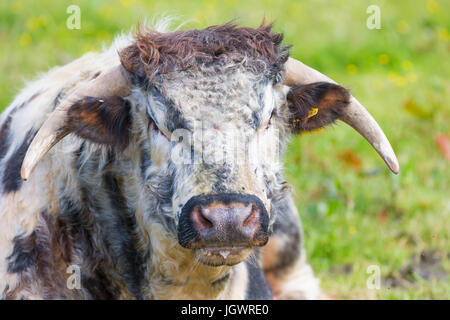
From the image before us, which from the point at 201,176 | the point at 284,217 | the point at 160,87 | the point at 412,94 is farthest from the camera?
the point at 412,94

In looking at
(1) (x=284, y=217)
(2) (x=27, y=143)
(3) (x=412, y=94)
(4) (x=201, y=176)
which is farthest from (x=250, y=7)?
(4) (x=201, y=176)

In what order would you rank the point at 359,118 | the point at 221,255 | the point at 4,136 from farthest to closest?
the point at 4,136, the point at 359,118, the point at 221,255

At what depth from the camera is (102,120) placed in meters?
4.05

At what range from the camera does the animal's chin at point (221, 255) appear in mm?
3598

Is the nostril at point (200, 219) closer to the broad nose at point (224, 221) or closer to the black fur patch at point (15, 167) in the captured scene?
the broad nose at point (224, 221)

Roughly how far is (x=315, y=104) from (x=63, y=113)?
51.9 inches

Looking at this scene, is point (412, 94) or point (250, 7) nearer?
point (412, 94)

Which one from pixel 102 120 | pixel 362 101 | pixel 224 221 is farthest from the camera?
pixel 362 101

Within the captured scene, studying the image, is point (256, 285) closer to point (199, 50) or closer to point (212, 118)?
point (212, 118)

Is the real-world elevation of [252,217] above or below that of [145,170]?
below

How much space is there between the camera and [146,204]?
4.14m

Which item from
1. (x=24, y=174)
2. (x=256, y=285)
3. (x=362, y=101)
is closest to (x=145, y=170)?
(x=24, y=174)

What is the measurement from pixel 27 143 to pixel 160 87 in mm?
942
